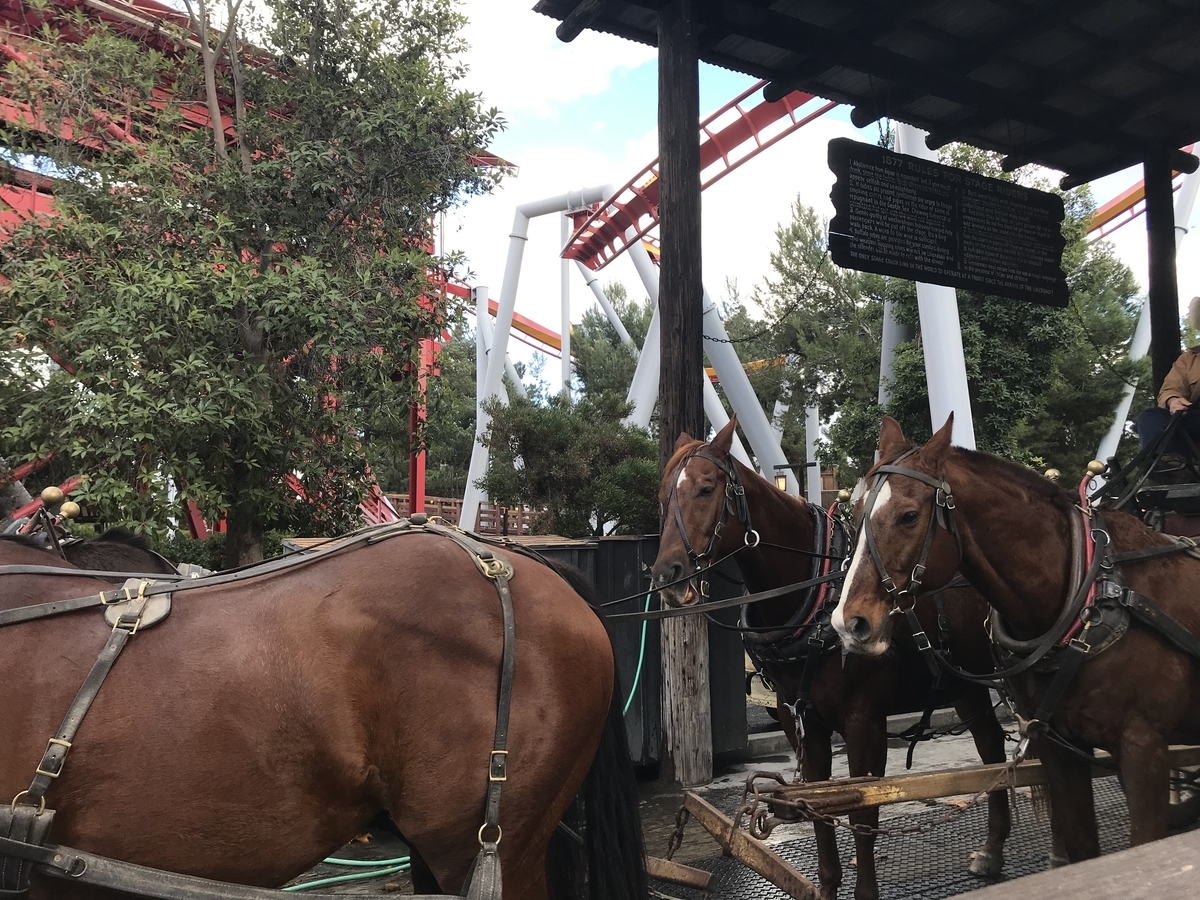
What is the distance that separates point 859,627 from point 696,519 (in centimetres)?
118

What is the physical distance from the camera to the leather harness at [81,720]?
5.81 feet

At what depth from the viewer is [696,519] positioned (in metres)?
3.71

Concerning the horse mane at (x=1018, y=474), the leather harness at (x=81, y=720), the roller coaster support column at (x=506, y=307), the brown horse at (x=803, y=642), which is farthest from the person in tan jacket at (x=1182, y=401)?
Result: the roller coaster support column at (x=506, y=307)

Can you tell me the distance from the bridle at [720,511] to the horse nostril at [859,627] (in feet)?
3.49

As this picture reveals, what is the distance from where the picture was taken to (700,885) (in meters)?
3.05

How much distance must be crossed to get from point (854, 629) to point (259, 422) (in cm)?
498

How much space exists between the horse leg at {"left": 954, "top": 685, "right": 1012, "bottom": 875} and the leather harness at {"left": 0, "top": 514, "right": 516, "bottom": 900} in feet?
9.04

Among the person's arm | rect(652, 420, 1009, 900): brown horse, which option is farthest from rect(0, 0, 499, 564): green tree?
the person's arm

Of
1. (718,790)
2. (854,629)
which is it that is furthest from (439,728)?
(718,790)

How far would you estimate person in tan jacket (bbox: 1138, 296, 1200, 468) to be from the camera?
3.91 m

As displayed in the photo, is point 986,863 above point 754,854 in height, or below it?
below

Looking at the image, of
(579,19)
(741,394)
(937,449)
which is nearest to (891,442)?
(937,449)

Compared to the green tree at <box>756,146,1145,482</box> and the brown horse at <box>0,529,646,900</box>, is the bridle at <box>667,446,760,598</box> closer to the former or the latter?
the brown horse at <box>0,529,646,900</box>

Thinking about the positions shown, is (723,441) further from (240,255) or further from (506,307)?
A: (506,307)
